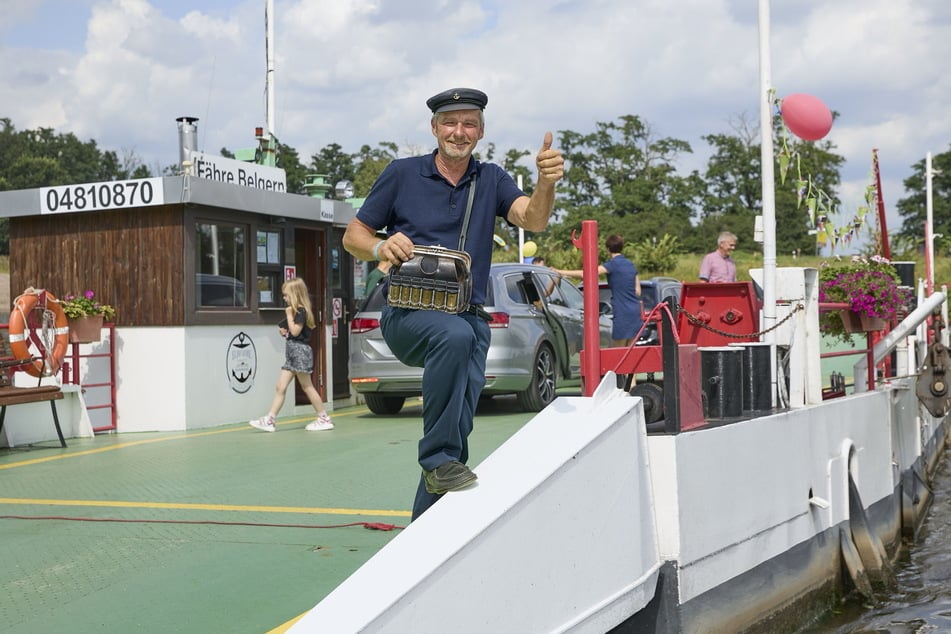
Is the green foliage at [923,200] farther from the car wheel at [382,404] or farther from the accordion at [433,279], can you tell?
the accordion at [433,279]

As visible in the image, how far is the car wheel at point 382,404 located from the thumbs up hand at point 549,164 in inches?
360

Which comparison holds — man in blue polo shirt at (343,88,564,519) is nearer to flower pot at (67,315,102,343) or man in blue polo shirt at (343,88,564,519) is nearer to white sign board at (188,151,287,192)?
flower pot at (67,315,102,343)

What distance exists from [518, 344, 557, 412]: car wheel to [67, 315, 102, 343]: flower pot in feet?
15.4

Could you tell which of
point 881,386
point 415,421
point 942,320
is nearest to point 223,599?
point 881,386

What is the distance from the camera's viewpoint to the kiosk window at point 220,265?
12508 millimetres

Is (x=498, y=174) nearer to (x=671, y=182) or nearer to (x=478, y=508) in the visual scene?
(x=478, y=508)

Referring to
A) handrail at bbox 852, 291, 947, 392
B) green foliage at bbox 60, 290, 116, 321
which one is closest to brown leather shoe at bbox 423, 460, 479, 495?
handrail at bbox 852, 291, 947, 392

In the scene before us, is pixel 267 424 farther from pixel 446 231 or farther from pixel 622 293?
pixel 446 231

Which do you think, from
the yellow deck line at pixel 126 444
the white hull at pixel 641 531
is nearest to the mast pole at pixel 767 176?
the white hull at pixel 641 531

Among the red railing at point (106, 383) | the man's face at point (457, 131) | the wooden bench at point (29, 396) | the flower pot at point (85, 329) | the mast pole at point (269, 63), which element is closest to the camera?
the man's face at point (457, 131)

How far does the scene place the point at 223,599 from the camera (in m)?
4.84

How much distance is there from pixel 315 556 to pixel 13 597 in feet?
4.72

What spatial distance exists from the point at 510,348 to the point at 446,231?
789 cm

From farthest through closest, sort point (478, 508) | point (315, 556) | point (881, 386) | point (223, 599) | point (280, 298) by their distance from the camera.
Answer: point (280, 298) < point (881, 386) < point (315, 556) < point (223, 599) < point (478, 508)
